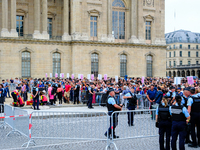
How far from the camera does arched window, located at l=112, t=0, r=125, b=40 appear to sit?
42344mm

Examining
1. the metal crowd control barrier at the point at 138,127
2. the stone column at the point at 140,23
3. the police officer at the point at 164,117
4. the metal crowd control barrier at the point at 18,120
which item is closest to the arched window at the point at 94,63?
the stone column at the point at 140,23

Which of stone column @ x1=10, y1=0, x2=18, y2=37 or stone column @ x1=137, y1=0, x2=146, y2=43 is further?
stone column @ x1=137, y1=0, x2=146, y2=43

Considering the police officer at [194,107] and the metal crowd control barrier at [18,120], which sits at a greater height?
the police officer at [194,107]

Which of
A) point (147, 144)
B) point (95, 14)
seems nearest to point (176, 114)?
point (147, 144)

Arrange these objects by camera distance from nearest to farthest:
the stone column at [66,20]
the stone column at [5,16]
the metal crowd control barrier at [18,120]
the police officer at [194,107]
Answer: the police officer at [194,107], the metal crowd control barrier at [18,120], the stone column at [5,16], the stone column at [66,20]

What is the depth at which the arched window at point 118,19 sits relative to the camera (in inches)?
1667

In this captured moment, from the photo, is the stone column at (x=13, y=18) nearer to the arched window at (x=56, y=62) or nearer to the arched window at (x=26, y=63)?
the arched window at (x=26, y=63)

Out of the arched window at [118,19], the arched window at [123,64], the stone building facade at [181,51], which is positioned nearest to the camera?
the arched window at [123,64]

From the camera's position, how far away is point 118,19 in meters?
42.8

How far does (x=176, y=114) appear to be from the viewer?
8469 mm

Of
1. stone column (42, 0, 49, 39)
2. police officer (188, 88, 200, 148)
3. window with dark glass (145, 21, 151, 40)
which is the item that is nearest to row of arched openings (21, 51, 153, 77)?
stone column (42, 0, 49, 39)

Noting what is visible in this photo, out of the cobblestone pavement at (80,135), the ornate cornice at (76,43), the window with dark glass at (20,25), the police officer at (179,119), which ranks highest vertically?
the window with dark glass at (20,25)

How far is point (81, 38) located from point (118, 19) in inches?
316

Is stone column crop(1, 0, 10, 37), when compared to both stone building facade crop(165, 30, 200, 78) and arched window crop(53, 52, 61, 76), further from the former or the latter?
stone building facade crop(165, 30, 200, 78)
